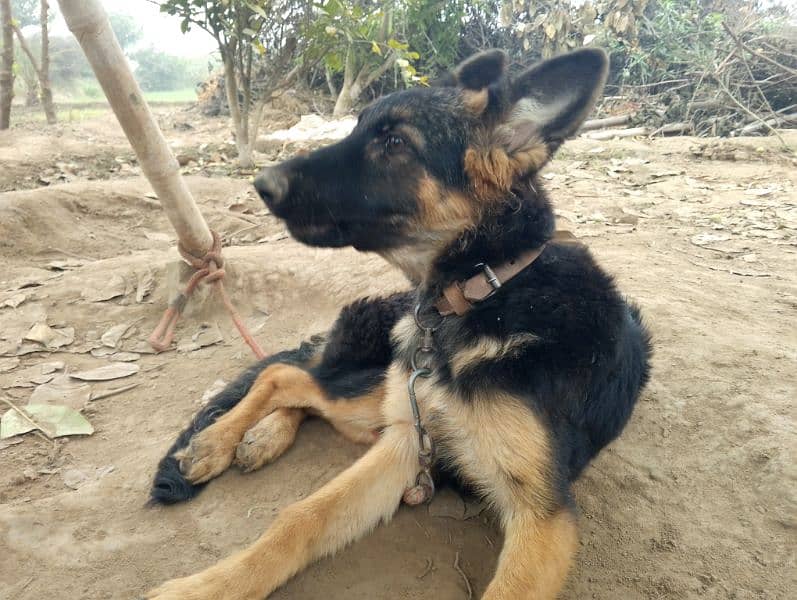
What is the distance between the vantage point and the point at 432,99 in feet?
10.2

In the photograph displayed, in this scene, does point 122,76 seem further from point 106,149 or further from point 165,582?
point 106,149

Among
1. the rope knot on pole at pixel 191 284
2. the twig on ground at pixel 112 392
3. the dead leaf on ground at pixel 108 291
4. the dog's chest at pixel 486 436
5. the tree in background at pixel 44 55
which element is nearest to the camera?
the dog's chest at pixel 486 436

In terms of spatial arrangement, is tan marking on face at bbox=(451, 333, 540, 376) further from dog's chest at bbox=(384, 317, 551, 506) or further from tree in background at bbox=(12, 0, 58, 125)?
tree in background at bbox=(12, 0, 58, 125)

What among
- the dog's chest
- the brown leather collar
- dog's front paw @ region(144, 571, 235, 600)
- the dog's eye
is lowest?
dog's front paw @ region(144, 571, 235, 600)

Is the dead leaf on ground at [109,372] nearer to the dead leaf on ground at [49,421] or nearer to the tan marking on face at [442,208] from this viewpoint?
the dead leaf on ground at [49,421]

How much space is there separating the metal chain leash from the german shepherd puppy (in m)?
0.01

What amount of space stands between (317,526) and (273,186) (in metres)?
1.73

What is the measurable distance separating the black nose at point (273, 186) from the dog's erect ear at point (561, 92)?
4.19 ft

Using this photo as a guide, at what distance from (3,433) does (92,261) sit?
10.7 ft

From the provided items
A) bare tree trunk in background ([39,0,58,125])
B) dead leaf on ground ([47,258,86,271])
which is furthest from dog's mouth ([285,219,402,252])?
bare tree trunk in background ([39,0,58,125])

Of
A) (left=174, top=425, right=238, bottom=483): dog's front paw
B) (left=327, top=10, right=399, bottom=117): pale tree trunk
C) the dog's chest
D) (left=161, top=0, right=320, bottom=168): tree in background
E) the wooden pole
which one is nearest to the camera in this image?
the dog's chest

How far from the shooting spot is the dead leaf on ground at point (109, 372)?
443cm

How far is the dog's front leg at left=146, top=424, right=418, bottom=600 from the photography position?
2.47 m

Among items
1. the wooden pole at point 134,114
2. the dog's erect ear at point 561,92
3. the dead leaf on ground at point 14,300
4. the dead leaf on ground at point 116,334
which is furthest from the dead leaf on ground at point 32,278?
the dog's erect ear at point 561,92
